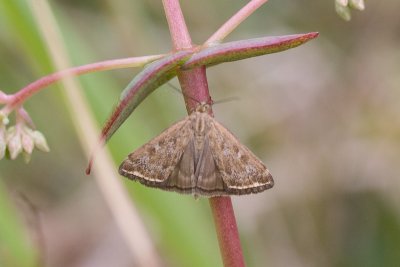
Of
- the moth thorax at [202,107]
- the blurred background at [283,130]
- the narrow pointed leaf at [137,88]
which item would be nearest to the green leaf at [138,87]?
the narrow pointed leaf at [137,88]

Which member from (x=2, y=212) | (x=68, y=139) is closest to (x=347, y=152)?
(x=68, y=139)

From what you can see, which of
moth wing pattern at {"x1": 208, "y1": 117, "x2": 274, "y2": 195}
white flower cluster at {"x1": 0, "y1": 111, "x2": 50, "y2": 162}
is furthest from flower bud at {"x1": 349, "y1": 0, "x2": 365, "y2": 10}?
white flower cluster at {"x1": 0, "y1": 111, "x2": 50, "y2": 162}

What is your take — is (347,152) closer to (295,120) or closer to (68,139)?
(295,120)

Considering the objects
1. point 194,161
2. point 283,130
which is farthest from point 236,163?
point 283,130

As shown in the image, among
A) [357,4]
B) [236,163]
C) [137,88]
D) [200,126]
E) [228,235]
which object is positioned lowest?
[228,235]

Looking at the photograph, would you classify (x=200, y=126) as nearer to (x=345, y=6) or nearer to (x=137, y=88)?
(x=137, y=88)

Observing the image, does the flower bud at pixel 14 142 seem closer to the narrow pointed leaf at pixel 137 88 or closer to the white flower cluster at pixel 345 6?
the narrow pointed leaf at pixel 137 88
